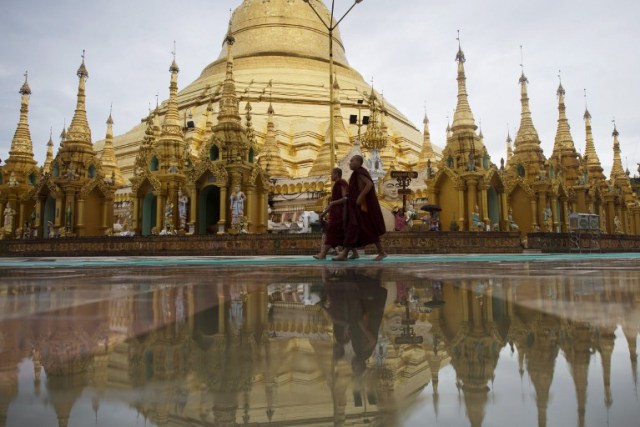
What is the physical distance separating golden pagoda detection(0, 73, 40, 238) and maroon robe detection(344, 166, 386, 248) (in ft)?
73.5

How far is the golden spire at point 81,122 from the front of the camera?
2456cm

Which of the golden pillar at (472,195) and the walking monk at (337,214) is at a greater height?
the golden pillar at (472,195)

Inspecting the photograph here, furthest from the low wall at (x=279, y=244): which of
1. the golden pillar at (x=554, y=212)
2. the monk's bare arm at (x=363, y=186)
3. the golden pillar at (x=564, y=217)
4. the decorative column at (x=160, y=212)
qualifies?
the golden pillar at (x=564, y=217)

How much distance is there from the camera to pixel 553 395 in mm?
1220

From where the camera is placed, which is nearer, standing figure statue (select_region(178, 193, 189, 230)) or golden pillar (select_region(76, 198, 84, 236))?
standing figure statue (select_region(178, 193, 189, 230))

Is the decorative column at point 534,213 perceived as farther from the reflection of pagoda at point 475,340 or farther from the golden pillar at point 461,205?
the reflection of pagoda at point 475,340

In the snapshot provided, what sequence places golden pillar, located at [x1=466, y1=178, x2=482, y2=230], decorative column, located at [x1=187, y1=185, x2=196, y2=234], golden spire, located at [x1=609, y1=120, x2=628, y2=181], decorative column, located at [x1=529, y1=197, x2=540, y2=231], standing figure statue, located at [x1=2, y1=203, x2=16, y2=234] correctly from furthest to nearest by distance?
golden spire, located at [x1=609, y1=120, x2=628, y2=181] < standing figure statue, located at [x1=2, y1=203, x2=16, y2=234] < decorative column, located at [x1=529, y1=197, x2=540, y2=231] < golden pillar, located at [x1=466, y1=178, x2=482, y2=230] < decorative column, located at [x1=187, y1=185, x2=196, y2=234]

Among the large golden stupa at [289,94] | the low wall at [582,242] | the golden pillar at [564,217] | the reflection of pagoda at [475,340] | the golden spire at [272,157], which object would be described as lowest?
the reflection of pagoda at [475,340]

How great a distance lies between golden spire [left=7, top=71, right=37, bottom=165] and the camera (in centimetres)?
2758

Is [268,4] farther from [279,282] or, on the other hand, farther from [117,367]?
[117,367]

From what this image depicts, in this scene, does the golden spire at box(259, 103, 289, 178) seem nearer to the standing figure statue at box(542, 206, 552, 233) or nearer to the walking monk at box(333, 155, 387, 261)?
the standing figure statue at box(542, 206, 552, 233)

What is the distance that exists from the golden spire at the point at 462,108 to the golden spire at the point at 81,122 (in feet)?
57.6

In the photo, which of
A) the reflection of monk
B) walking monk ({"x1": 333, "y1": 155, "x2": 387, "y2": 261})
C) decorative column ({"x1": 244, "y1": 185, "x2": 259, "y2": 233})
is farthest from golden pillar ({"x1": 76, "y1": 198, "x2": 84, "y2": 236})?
the reflection of monk

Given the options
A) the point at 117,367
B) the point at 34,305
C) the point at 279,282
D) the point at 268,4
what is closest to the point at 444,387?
the point at 117,367
